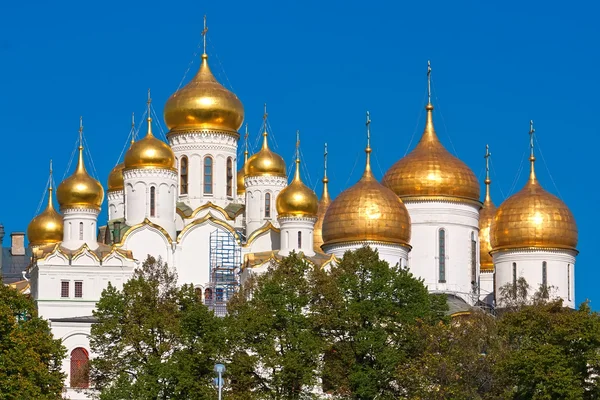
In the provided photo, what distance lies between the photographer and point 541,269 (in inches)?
3184

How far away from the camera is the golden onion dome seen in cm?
8062

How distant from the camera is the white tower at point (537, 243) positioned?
8062 cm

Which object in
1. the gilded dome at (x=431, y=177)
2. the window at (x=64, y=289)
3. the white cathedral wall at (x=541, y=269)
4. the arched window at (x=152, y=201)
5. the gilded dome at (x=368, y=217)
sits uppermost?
the gilded dome at (x=431, y=177)

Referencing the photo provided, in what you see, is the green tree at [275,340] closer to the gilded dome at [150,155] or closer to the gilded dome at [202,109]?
the gilded dome at [150,155]

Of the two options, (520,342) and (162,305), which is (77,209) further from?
(520,342)

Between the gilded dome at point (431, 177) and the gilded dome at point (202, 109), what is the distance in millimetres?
7538

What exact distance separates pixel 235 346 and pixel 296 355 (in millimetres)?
1964

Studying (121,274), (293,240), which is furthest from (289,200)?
(121,274)

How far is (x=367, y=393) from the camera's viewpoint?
6266 centimetres

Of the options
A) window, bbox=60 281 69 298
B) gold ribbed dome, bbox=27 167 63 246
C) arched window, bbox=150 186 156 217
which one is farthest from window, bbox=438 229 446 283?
gold ribbed dome, bbox=27 167 63 246

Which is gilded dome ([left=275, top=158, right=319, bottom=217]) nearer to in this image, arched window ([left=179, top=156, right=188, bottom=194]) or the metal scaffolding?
the metal scaffolding

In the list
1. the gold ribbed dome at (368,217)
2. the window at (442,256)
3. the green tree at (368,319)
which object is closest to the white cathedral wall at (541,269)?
the window at (442,256)

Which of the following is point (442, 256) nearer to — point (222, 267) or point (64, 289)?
point (222, 267)

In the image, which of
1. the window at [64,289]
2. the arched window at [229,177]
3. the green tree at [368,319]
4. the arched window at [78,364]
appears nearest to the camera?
the green tree at [368,319]
